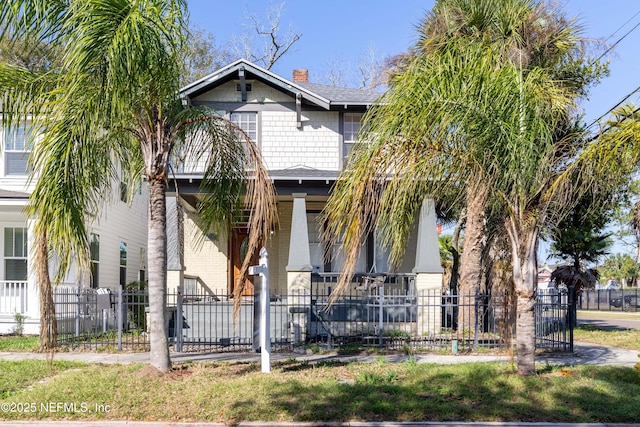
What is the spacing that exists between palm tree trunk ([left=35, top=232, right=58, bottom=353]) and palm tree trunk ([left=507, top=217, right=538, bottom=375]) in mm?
6968

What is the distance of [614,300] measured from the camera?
42.5 meters

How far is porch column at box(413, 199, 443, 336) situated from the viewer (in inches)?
598

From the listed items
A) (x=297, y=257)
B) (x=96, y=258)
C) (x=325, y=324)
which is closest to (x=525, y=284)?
(x=325, y=324)

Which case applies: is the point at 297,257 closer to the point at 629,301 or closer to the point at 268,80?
the point at 268,80

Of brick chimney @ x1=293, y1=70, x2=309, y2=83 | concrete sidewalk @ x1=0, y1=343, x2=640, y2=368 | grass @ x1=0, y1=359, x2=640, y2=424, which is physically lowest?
concrete sidewalk @ x1=0, y1=343, x2=640, y2=368

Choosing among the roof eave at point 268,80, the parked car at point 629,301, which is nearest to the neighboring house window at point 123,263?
the roof eave at point 268,80

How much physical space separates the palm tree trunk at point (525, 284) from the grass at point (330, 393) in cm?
41

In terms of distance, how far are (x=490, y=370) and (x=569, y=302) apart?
4.56m

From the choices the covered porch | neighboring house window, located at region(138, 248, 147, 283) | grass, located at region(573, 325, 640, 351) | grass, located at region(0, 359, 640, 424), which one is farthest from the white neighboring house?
grass, located at region(573, 325, 640, 351)

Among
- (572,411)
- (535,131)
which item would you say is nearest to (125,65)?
(535,131)

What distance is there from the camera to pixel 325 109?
1789 cm

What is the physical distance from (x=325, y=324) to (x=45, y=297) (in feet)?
25.5

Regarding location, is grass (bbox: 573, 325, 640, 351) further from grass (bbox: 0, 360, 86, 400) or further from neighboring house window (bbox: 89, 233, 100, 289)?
neighboring house window (bbox: 89, 233, 100, 289)

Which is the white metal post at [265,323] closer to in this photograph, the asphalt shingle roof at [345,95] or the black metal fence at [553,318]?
the black metal fence at [553,318]
